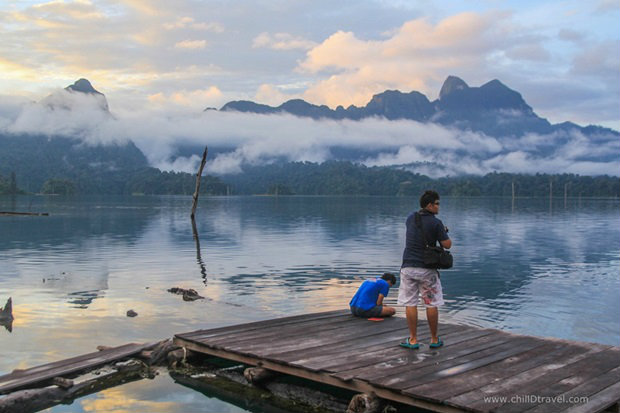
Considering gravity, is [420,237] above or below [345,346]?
above

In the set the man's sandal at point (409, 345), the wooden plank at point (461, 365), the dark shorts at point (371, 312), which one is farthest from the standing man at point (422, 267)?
the dark shorts at point (371, 312)

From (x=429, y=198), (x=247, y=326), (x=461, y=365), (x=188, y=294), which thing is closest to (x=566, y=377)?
(x=461, y=365)

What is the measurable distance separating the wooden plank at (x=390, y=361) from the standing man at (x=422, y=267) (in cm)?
57

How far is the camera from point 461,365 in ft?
35.8

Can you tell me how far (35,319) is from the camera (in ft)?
61.6

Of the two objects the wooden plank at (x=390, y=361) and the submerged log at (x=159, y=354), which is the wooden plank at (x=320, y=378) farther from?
the submerged log at (x=159, y=354)

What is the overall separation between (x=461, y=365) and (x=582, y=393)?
6.76 ft

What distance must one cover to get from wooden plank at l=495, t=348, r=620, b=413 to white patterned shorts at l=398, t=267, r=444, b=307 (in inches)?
89.7

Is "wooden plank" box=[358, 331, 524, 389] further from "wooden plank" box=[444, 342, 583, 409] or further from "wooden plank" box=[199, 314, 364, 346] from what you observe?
"wooden plank" box=[199, 314, 364, 346]

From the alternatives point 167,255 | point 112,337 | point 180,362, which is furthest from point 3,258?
point 180,362

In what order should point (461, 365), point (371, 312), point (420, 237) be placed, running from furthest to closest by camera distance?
point (371, 312)
point (420, 237)
point (461, 365)

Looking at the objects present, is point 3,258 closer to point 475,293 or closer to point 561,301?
point 475,293

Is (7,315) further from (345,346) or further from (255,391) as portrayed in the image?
(345,346)

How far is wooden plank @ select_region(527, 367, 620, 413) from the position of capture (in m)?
8.90
